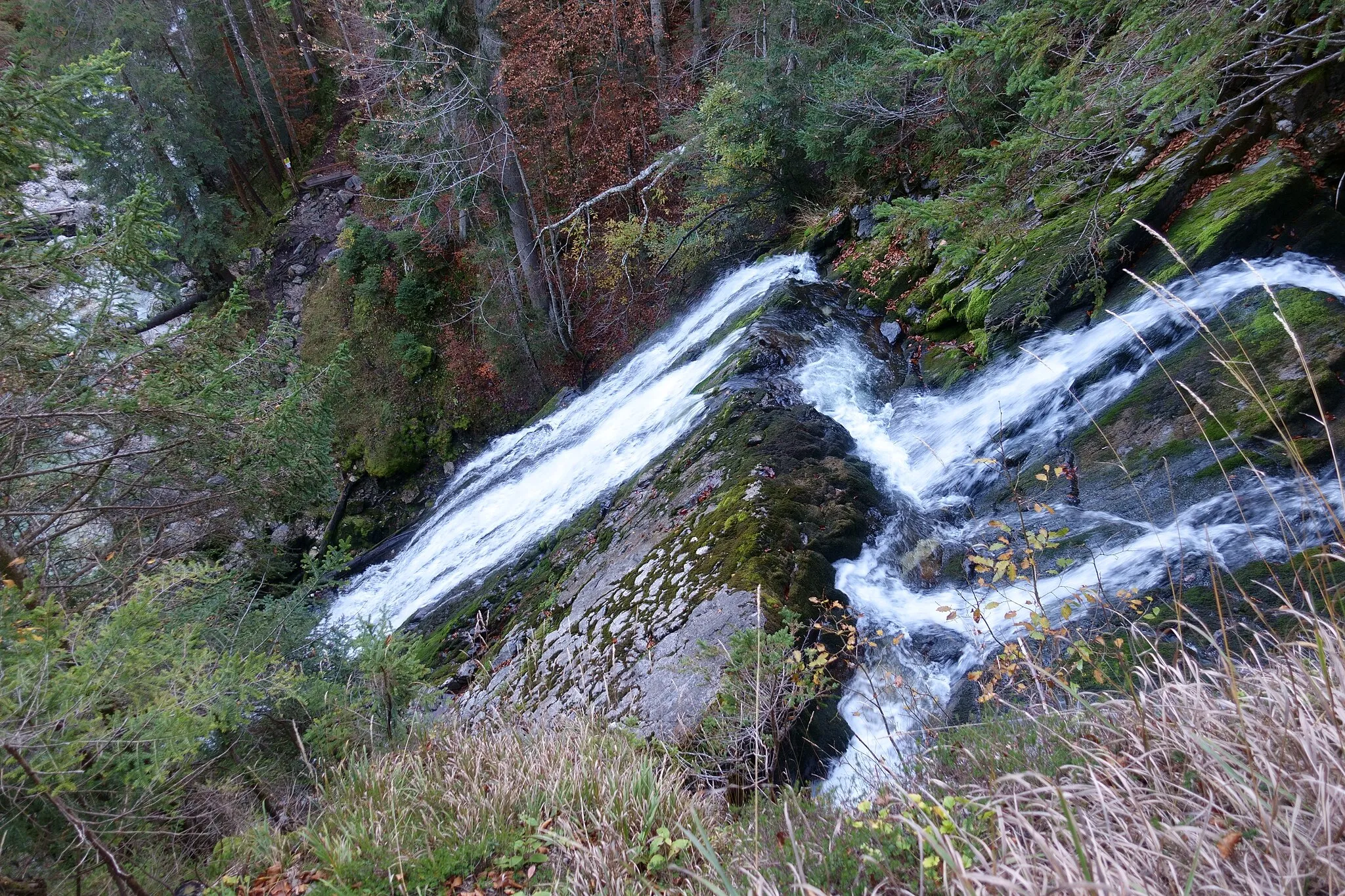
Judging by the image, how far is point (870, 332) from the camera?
29.8 ft

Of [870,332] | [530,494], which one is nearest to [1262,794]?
[870,332]

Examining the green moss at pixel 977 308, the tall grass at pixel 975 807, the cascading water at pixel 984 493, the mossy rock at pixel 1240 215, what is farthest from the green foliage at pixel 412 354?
the mossy rock at pixel 1240 215

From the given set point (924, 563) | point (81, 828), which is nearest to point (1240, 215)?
point (924, 563)

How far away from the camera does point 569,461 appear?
1033 cm

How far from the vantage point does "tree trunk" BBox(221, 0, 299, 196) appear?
A: 20375mm

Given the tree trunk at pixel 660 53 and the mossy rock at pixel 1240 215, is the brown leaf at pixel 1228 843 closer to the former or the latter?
the mossy rock at pixel 1240 215

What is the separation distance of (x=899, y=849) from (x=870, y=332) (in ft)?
26.1

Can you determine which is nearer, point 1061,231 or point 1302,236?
point 1302,236

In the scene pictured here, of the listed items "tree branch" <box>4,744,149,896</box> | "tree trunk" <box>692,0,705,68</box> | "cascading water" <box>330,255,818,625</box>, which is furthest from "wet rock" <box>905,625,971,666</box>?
"tree trunk" <box>692,0,705,68</box>

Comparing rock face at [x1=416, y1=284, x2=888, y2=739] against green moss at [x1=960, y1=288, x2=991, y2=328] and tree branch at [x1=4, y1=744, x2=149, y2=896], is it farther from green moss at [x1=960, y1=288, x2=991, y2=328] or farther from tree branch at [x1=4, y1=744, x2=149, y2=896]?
tree branch at [x1=4, y1=744, x2=149, y2=896]

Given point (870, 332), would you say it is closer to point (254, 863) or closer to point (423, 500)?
point (254, 863)

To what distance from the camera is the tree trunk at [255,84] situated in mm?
20375

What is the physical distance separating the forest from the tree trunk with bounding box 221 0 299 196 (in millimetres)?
11938

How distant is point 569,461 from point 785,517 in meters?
5.37
